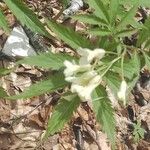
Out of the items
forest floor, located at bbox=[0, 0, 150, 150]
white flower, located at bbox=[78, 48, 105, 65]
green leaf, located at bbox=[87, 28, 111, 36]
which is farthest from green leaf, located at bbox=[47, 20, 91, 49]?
forest floor, located at bbox=[0, 0, 150, 150]

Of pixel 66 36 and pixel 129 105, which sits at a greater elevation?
pixel 66 36

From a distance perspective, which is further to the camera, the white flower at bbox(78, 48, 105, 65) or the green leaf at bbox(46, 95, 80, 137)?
the green leaf at bbox(46, 95, 80, 137)

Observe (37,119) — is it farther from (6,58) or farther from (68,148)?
(6,58)

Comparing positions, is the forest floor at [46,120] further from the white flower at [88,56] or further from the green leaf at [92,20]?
the white flower at [88,56]

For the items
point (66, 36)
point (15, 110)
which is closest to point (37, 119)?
point (15, 110)

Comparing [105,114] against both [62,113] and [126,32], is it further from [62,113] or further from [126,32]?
[126,32]

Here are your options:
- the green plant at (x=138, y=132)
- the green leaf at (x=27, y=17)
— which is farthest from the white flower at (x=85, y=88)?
the green plant at (x=138, y=132)

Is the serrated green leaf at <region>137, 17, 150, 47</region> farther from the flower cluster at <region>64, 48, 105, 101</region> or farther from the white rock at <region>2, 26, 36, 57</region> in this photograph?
the white rock at <region>2, 26, 36, 57</region>

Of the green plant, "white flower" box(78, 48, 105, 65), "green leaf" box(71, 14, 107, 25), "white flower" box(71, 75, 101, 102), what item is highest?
"white flower" box(78, 48, 105, 65)
